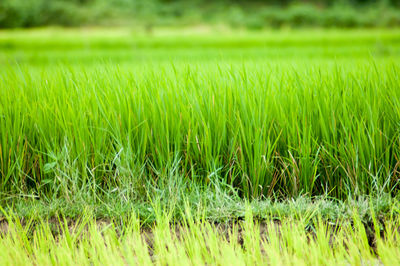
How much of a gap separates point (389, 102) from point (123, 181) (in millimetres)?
1213

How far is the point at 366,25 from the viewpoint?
40.9 feet

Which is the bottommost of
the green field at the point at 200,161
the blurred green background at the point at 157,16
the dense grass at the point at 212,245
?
the dense grass at the point at 212,245

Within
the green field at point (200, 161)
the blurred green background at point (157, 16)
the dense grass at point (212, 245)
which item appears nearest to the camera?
the dense grass at point (212, 245)

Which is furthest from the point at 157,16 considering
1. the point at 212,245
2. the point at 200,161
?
the point at 212,245

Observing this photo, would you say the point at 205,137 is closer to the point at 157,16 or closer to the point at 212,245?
the point at 212,245

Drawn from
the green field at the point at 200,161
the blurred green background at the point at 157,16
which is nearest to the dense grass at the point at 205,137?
the green field at the point at 200,161

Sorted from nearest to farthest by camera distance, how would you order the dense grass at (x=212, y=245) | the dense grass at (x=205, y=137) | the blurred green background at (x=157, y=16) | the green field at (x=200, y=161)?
the dense grass at (x=212, y=245), the green field at (x=200, y=161), the dense grass at (x=205, y=137), the blurred green background at (x=157, y=16)

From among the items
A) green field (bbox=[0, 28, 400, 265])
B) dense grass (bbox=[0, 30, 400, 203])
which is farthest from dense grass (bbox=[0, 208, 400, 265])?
dense grass (bbox=[0, 30, 400, 203])

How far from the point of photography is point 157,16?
45.8 feet

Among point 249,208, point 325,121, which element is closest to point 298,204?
point 249,208

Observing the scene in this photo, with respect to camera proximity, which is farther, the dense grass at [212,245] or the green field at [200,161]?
the green field at [200,161]

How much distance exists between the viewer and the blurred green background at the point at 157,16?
12078 millimetres

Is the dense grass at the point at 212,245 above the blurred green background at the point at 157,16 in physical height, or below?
below

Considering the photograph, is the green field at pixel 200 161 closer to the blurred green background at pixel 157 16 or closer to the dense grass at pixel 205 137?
the dense grass at pixel 205 137
